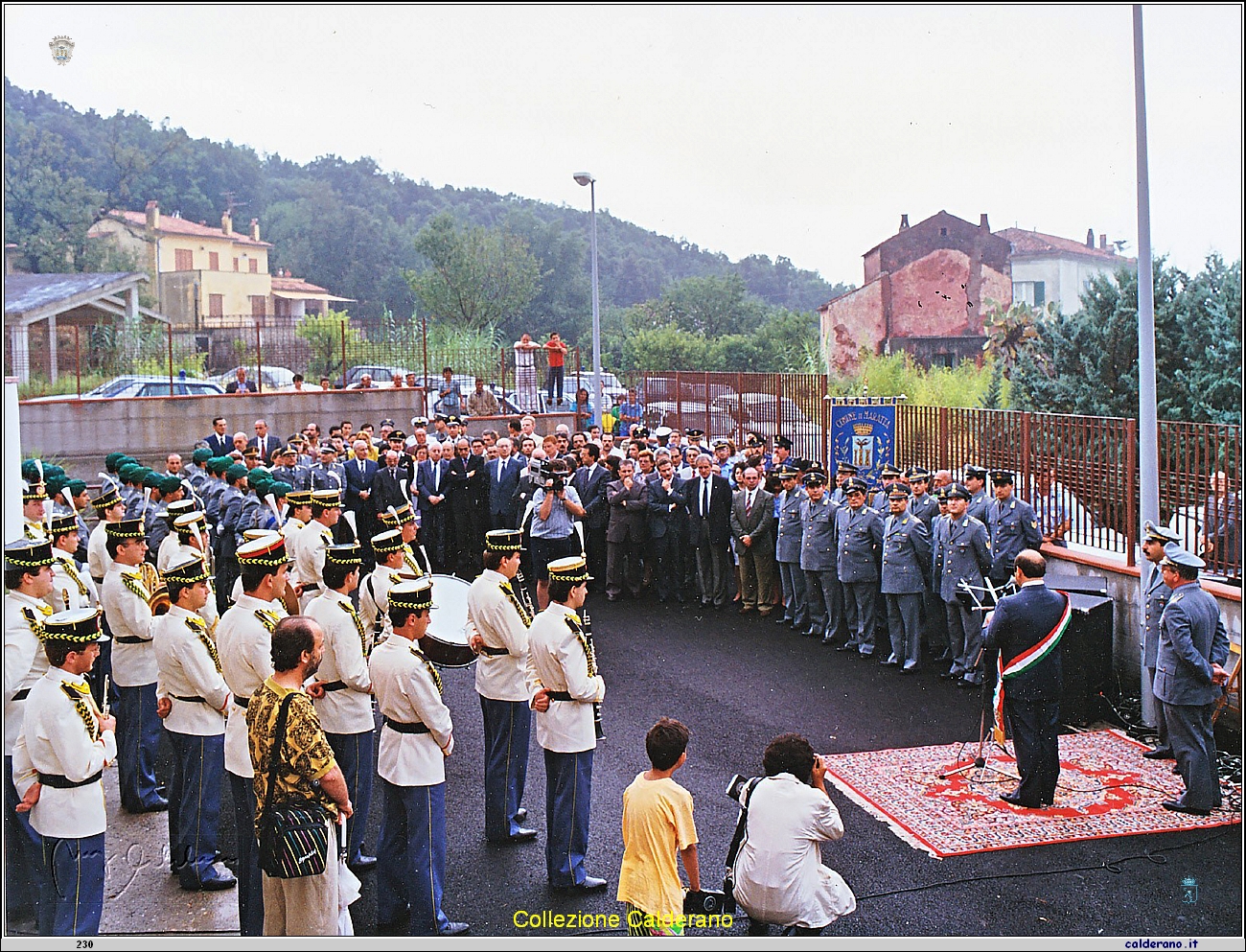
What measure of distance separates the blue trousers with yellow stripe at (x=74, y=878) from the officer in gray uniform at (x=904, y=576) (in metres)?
6.88

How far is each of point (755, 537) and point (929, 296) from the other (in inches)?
951

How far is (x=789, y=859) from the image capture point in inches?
175

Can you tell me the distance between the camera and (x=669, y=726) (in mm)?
4473

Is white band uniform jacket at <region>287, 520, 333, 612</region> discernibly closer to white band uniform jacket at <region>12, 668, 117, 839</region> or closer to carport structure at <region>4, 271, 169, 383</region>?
white band uniform jacket at <region>12, 668, 117, 839</region>

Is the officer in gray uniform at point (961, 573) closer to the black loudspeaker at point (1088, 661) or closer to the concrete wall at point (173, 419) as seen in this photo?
the black loudspeaker at point (1088, 661)

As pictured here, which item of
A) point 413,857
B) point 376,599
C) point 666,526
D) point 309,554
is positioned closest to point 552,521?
point 666,526

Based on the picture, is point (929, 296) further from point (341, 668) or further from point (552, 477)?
point (341, 668)

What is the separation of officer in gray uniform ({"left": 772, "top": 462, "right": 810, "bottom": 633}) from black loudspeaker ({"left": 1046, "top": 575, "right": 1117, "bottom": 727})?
9.70 feet

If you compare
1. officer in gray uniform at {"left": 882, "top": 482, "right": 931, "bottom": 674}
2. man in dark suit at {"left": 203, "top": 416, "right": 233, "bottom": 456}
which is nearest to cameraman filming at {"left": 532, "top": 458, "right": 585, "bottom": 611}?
officer in gray uniform at {"left": 882, "top": 482, "right": 931, "bottom": 674}

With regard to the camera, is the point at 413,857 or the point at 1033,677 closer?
the point at 413,857

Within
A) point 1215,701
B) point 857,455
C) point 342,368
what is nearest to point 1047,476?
point 857,455

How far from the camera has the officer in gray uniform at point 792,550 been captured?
11305 millimetres

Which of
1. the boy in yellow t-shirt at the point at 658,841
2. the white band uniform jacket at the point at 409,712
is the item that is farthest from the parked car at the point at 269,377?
the boy in yellow t-shirt at the point at 658,841

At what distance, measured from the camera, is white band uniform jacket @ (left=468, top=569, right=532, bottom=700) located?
627 cm
